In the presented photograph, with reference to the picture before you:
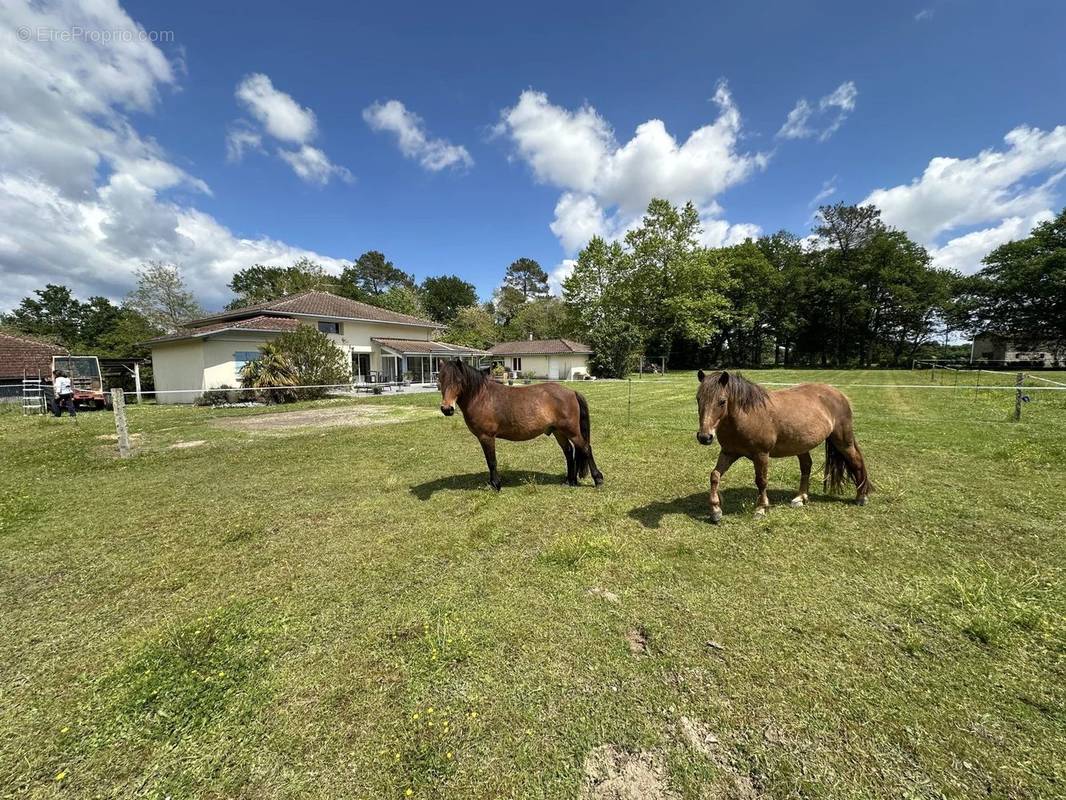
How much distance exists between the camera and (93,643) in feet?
8.66

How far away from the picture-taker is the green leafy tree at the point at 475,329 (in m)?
46.5

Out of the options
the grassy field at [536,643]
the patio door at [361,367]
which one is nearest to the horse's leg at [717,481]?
the grassy field at [536,643]

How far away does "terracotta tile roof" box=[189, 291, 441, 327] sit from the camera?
2533 centimetres

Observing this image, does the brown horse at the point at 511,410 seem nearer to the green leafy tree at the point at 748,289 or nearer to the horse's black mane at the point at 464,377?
the horse's black mane at the point at 464,377

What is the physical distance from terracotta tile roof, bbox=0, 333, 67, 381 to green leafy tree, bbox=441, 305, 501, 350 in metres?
30.2

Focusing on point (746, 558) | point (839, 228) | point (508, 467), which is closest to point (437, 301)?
point (839, 228)

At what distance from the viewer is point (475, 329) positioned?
1967 inches

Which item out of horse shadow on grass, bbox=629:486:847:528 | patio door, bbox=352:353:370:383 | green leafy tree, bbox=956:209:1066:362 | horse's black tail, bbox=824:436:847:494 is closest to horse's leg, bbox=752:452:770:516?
horse shadow on grass, bbox=629:486:847:528

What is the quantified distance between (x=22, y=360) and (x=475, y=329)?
35773 millimetres

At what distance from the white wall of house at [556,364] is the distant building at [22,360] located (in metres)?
31.4

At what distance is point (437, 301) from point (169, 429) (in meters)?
54.4

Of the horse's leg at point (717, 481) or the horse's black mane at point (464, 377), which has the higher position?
the horse's black mane at point (464, 377)

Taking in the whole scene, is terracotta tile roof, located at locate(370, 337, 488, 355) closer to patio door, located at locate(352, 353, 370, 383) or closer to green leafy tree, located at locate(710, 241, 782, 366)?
patio door, located at locate(352, 353, 370, 383)

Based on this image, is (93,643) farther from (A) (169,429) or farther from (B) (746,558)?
(A) (169,429)
